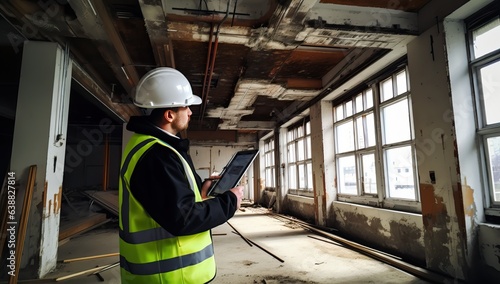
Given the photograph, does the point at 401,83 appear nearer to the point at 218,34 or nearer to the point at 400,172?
the point at 400,172

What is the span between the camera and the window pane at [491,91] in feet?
8.70

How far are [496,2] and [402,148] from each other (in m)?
1.89

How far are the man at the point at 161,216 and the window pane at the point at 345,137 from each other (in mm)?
4493

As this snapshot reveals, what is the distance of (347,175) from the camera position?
17.5 ft

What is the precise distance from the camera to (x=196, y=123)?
30.7 feet

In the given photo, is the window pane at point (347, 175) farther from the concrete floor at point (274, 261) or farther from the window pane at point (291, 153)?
the window pane at point (291, 153)

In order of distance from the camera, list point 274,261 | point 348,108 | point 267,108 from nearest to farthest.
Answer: point 274,261, point 348,108, point 267,108

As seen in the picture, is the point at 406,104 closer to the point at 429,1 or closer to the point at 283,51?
the point at 429,1

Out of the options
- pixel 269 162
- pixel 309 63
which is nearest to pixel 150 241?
pixel 309 63

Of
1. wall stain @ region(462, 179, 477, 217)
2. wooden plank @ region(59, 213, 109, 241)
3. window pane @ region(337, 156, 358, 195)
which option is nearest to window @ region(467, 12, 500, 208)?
wall stain @ region(462, 179, 477, 217)

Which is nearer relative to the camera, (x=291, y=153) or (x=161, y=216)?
(x=161, y=216)

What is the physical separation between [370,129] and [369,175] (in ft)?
2.51

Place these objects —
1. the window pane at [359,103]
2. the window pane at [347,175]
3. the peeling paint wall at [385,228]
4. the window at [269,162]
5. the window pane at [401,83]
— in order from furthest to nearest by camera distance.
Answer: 1. the window at [269,162]
2. the window pane at [347,175]
3. the window pane at [359,103]
4. the window pane at [401,83]
5. the peeling paint wall at [385,228]

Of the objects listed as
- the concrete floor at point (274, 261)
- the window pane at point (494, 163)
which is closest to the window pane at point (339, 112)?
the concrete floor at point (274, 261)
